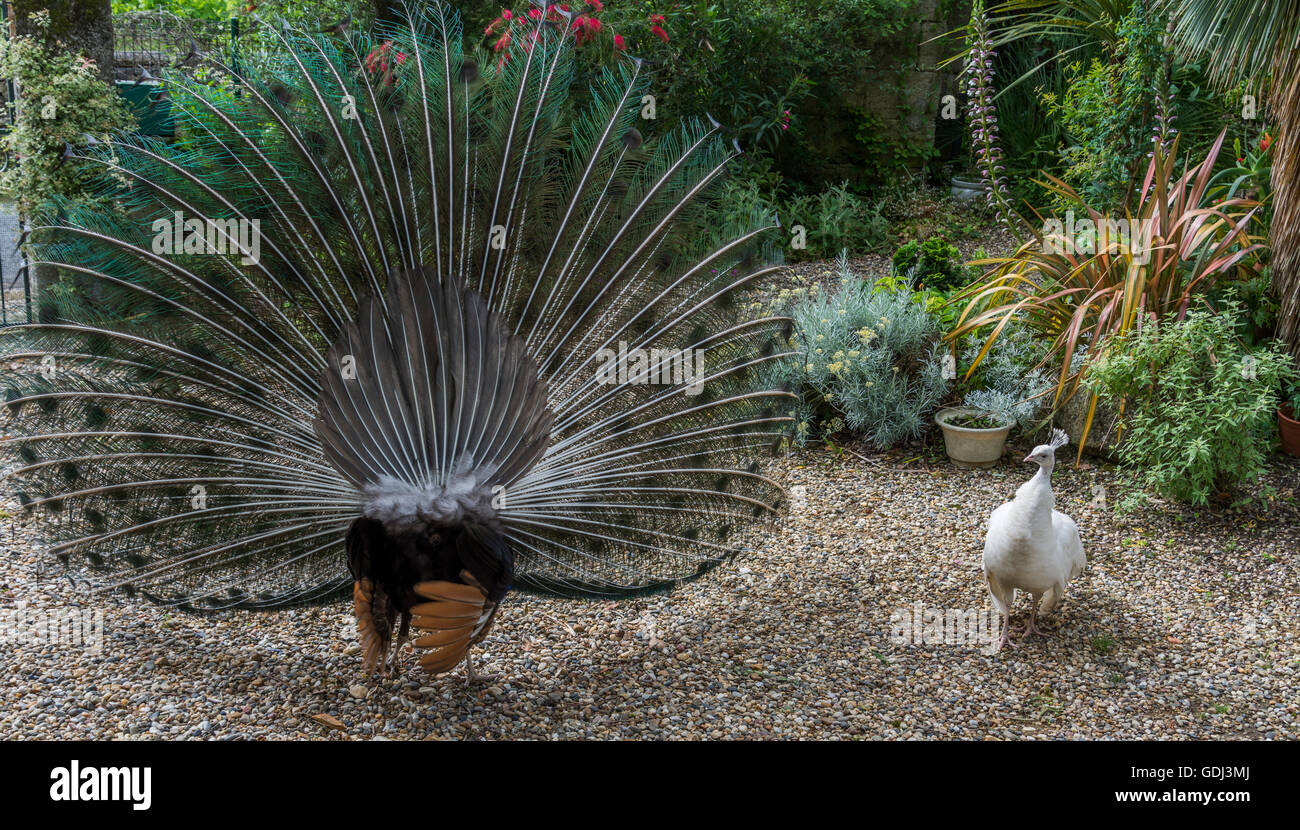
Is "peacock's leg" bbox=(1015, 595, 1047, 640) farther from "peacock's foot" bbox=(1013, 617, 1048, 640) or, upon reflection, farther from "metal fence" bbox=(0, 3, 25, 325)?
"metal fence" bbox=(0, 3, 25, 325)

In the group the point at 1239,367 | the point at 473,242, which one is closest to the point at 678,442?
the point at 473,242

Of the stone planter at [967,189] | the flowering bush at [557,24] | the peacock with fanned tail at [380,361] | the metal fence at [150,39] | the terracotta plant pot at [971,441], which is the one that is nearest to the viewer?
the peacock with fanned tail at [380,361]

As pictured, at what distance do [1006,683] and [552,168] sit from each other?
2627 millimetres

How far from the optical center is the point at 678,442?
145 inches

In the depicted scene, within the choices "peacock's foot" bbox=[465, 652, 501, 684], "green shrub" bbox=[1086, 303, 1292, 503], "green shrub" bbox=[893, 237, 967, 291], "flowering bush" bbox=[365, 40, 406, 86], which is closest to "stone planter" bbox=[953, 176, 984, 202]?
"green shrub" bbox=[893, 237, 967, 291]

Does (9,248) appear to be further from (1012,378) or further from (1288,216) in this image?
(1288,216)

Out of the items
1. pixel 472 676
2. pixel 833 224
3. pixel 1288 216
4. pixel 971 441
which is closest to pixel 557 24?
pixel 472 676

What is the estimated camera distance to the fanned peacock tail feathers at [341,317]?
11.0 feet

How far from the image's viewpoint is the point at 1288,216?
5418 millimetres

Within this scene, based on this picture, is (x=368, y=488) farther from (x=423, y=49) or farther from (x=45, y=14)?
(x=45, y=14)

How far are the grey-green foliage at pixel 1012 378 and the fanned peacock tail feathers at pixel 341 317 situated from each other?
2442 millimetres

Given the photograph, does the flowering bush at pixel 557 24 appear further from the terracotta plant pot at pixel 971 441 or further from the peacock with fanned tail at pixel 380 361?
the terracotta plant pot at pixel 971 441
